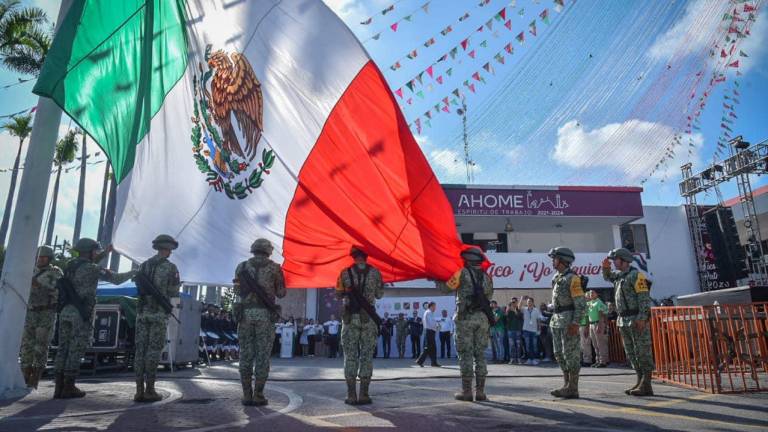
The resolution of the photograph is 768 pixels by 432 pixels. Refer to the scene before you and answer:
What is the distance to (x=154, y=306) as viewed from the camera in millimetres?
6348

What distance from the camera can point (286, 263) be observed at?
6.70 metres

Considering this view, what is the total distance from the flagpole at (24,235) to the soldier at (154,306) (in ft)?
5.60

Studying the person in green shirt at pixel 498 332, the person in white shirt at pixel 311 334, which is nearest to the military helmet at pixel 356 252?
the person in green shirt at pixel 498 332

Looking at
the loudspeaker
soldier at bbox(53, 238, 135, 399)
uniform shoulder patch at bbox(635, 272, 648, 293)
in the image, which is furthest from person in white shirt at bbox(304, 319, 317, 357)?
the loudspeaker

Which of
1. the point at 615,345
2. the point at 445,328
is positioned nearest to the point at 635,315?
the point at 615,345

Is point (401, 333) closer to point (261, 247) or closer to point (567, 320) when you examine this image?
point (567, 320)

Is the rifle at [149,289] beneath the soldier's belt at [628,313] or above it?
above

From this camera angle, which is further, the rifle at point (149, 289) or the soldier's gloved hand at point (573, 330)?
the soldier's gloved hand at point (573, 330)

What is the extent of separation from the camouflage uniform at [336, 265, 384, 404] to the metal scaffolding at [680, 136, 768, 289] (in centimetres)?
1937

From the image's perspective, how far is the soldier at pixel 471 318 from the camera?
249 inches

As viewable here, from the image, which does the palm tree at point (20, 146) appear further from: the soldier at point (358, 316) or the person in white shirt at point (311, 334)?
the soldier at point (358, 316)

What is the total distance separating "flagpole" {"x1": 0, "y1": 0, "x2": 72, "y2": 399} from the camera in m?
6.55

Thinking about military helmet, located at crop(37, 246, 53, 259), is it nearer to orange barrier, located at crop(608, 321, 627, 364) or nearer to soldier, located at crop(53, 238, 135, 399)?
soldier, located at crop(53, 238, 135, 399)

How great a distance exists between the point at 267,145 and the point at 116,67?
81.6 inches
